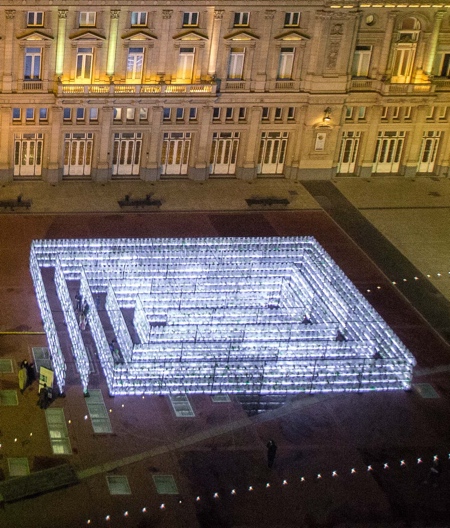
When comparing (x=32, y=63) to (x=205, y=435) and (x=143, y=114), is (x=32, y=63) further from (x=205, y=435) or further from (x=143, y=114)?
(x=205, y=435)

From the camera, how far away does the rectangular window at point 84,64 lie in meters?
93.7

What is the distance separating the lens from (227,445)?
223 feet

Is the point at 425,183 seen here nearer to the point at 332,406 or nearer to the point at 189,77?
the point at 189,77

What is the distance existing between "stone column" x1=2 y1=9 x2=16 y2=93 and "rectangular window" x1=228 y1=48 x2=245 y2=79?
17009mm

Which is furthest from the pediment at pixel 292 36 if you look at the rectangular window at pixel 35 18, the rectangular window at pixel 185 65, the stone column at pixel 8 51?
the stone column at pixel 8 51

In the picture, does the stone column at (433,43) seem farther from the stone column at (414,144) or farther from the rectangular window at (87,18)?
the rectangular window at (87,18)

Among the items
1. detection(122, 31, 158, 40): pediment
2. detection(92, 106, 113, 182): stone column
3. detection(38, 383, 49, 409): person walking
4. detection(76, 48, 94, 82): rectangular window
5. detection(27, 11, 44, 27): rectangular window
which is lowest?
detection(38, 383, 49, 409): person walking

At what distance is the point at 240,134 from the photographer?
3959 inches

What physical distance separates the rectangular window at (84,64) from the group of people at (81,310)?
2203cm

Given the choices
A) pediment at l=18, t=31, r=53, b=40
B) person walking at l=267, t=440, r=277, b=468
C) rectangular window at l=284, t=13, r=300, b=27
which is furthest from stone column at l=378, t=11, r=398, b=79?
person walking at l=267, t=440, r=277, b=468

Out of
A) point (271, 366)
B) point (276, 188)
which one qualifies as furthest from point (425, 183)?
point (271, 366)

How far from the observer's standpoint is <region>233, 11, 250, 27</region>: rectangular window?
315ft

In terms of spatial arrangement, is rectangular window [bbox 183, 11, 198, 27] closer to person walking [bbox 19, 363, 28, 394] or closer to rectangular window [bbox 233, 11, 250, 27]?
rectangular window [bbox 233, 11, 250, 27]

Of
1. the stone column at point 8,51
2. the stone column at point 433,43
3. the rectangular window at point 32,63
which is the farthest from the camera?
the stone column at point 433,43
